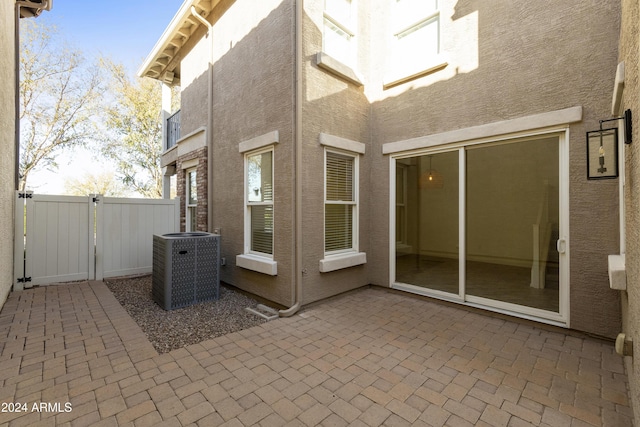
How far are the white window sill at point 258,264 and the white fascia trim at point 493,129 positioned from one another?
2.85 metres

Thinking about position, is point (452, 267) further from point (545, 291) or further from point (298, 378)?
point (298, 378)

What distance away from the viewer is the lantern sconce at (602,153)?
118 inches

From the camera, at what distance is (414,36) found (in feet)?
16.8

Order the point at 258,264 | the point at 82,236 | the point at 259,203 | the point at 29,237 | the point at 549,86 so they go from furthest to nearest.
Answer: the point at 82,236, the point at 29,237, the point at 259,203, the point at 258,264, the point at 549,86

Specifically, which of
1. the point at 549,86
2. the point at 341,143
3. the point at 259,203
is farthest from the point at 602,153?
the point at 259,203

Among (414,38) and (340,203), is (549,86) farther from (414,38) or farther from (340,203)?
(340,203)

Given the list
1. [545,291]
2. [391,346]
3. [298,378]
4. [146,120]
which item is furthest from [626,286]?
[146,120]

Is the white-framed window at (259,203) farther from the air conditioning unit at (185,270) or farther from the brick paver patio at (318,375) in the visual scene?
the brick paver patio at (318,375)

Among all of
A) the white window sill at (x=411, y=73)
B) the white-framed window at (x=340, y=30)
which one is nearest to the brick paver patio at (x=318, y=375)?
the white window sill at (x=411, y=73)

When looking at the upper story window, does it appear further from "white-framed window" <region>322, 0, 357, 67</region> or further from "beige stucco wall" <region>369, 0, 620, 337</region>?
"white-framed window" <region>322, 0, 357, 67</region>

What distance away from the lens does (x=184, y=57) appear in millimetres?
8156

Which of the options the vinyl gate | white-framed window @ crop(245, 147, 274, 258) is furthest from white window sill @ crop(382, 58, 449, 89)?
the vinyl gate

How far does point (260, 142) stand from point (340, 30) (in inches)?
99.8

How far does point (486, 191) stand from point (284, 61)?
4.24 metres
